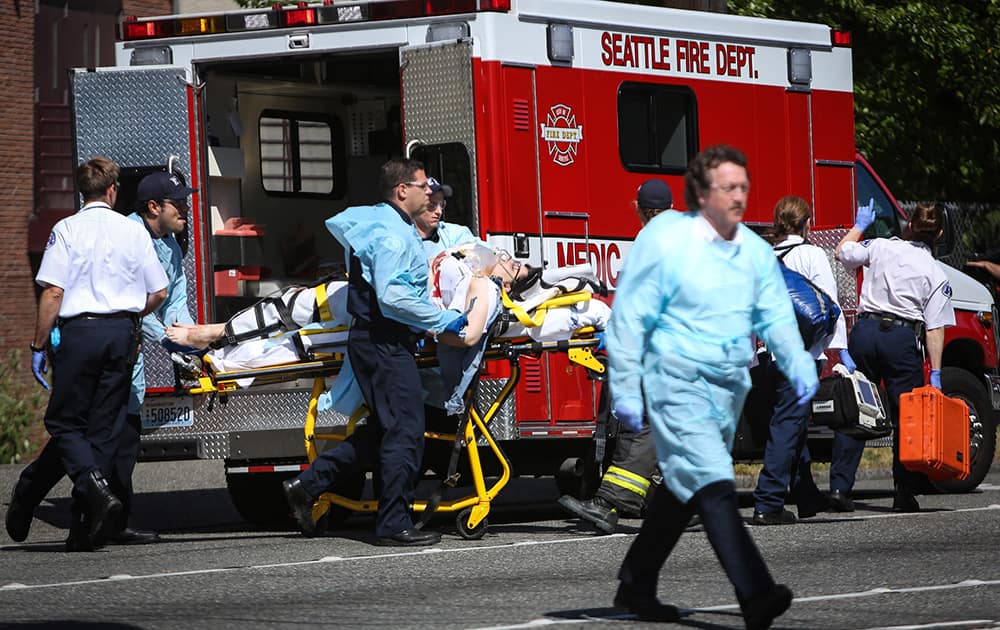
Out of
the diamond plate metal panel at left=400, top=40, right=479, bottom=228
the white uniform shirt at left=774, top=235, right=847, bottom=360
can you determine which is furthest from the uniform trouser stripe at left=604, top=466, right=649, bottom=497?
the diamond plate metal panel at left=400, top=40, right=479, bottom=228

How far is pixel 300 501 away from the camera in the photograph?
31.1 ft

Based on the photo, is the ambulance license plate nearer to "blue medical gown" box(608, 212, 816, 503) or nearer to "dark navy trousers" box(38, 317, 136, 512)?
"dark navy trousers" box(38, 317, 136, 512)

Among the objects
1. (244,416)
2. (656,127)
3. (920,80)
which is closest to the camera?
(244,416)

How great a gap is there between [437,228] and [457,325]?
1.00 metres

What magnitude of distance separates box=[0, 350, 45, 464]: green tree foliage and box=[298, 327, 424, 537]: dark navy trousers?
769 cm

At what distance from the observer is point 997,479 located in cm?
1395

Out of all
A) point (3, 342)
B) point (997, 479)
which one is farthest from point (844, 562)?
point (3, 342)

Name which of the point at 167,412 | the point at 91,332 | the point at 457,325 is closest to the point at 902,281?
the point at 457,325

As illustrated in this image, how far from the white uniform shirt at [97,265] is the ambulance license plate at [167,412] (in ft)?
3.63

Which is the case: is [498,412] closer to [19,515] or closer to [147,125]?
[19,515]

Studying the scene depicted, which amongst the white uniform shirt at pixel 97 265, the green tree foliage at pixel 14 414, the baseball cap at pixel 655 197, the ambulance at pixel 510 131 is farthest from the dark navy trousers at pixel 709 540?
the green tree foliage at pixel 14 414

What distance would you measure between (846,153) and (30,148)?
30.3ft

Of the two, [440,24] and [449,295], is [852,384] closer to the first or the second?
[449,295]

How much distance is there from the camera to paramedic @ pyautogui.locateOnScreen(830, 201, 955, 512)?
429 inches
